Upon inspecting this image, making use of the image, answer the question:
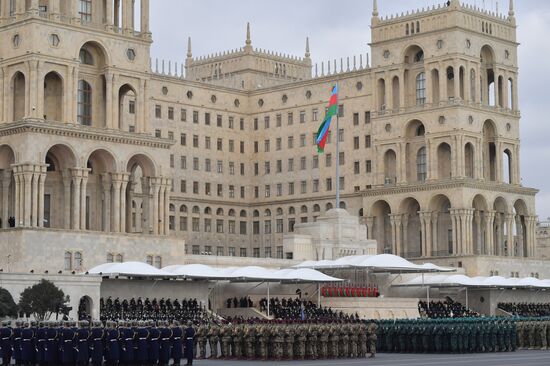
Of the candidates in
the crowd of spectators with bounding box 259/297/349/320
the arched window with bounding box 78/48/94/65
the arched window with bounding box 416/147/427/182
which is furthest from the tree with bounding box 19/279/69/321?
the arched window with bounding box 416/147/427/182

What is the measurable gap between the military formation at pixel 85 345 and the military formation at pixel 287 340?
598 cm

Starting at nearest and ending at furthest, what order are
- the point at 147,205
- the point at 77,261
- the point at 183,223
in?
the point at 77,261, the point at 147,205, the point at 183,223

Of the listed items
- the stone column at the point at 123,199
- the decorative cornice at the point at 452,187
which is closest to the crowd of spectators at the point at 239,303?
the stone column at the point at 123,199

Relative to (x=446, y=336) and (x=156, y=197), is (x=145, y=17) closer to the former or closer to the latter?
(x=156, y=197)

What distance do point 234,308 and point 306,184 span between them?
36.2 m

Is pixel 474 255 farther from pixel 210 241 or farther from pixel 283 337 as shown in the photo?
pixel 283 337

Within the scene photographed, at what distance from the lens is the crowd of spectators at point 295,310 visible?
74.6 metres

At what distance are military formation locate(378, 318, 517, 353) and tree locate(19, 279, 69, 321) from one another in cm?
1615

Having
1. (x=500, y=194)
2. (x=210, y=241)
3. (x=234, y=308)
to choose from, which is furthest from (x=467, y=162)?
(x=234, y=308)

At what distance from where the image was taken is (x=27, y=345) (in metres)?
45.6

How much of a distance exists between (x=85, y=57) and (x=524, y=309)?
36.3 metres

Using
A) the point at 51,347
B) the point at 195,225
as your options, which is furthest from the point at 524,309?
the point at 51,347

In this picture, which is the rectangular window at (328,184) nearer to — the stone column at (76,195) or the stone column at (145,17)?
the stone column at (145,17)

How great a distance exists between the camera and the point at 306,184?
369 ft
